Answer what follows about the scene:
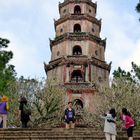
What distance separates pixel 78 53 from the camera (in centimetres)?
3925

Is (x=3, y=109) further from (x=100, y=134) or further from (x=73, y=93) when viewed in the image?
(x=73, y=93)

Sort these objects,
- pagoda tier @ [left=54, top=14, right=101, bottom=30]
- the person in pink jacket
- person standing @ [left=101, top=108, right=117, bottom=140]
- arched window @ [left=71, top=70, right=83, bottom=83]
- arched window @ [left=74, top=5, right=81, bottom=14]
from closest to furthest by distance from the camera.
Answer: person standing @ [left=101, top=108, right=117, bottom=140], the person in pink jacket, arched window @ [left=71, top=70, right=83, bottom=83], pagoda tier @ [left=54, top=14, right=101, bottom=30], arched window @ [left=74, top=5, right=81, bottom=14]

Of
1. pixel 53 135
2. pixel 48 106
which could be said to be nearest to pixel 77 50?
pixel 48 106

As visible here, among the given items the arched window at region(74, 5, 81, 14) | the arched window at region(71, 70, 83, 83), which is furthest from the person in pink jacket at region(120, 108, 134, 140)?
the arched window at region(74, 5, 81, 14)

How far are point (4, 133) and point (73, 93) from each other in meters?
22.7

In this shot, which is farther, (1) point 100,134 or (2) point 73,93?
(2) point 73,93

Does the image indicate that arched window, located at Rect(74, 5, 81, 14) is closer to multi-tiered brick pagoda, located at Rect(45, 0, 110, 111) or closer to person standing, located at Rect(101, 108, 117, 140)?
multi-tiered brick pagoda, located at Rect(45, 0, 110, 111)

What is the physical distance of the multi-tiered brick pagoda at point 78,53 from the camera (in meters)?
36.5

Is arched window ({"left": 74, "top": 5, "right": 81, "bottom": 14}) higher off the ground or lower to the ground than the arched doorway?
higher

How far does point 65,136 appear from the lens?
43.7 ft

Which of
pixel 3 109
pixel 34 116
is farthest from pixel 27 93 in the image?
pixel 3 109

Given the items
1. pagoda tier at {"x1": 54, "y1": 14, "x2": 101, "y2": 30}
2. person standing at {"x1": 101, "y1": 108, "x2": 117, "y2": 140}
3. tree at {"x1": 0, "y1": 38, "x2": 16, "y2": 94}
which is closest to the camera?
person standing at {"x1": 101, "y1": 108, "x2": 117, "y2": 140}

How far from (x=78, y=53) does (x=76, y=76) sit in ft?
7.52

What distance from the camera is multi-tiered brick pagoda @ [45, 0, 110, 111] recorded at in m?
36.5
